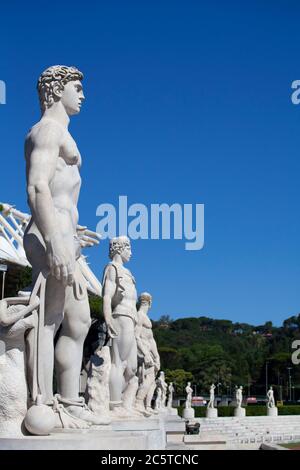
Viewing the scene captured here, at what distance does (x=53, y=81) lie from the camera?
22.9 ft

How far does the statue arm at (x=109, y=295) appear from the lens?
968 cm

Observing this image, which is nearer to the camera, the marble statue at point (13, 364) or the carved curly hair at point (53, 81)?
the marble statue at point (13, 364)

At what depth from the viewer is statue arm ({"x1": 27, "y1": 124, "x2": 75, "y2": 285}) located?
6180 millimetres

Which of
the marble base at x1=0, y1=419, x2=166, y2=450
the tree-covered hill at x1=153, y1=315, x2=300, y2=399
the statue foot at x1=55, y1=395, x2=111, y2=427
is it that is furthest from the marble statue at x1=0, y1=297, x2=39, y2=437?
the tree-covered hill at x1=153, y1=315, x2=300, y2=399

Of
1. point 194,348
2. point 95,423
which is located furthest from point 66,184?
point 194,348

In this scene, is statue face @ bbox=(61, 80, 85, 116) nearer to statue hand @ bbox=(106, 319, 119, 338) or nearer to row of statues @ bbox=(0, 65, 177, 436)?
row of statues @ bbox=(0, 65, 177, 436)

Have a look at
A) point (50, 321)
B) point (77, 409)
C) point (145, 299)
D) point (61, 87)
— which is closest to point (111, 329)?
point (77, 409)

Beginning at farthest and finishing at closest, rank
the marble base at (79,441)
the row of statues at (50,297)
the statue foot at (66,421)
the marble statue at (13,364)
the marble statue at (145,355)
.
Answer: the marble statue at (145,355), the statue foot at (66,421), the row of statues at (50,297), the marble statue at (13,364), the marble base at (79,441)

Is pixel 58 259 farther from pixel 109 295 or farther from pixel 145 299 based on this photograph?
pixel 145 299

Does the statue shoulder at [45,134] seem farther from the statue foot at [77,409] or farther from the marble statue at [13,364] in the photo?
the statue foot at [77,409]

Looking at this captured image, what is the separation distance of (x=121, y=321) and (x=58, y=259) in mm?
4008

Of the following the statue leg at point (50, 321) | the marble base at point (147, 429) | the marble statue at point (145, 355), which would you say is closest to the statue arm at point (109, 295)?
the marble base at point (147, 429)

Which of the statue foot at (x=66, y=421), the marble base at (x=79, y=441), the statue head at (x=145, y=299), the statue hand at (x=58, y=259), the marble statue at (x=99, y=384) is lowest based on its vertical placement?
the marble base at (x=79, y=441)

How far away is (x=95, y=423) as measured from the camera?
686cm
